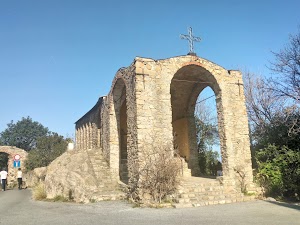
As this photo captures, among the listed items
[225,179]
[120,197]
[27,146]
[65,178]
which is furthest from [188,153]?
[27,146]

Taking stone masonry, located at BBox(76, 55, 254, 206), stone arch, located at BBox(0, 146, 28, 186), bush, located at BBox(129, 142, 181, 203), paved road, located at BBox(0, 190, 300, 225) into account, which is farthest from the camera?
stone arch, located at BBox(0, 146, 28, 186)

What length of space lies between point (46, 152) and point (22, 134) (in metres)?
21.1

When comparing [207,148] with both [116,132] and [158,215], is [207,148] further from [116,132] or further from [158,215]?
[158,215]

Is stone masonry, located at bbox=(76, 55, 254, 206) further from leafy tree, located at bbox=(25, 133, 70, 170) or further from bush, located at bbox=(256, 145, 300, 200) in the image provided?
leafy tree, located at bbox=(25, 133, 70, 170)

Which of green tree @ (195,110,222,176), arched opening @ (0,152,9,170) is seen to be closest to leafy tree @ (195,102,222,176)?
green tree @ (195,110,222,176)

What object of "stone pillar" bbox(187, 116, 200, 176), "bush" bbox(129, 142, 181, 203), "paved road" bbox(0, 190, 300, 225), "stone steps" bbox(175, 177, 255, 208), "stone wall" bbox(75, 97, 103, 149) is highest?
"stone wall" bbox(75, 97, 103, 149)

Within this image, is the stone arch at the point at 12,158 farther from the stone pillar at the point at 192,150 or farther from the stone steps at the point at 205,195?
the stone steps at the point at 205,195

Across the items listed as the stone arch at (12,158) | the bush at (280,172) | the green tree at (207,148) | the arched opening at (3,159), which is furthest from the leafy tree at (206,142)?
the arched opening at (3,159)

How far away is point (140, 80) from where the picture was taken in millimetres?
10570

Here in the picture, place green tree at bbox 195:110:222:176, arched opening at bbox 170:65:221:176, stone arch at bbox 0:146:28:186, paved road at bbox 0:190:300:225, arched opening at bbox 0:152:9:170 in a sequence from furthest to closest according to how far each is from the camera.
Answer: arched opening at bbox 0:152:9:170 < stone arch at bbox 0:146:28:186 < green tree at bbox 195:110:222:176 < arched opening at bbox 170:65:221:176 < paved road at bbox 0:190:300:225

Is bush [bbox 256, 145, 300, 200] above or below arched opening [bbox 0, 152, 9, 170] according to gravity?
below

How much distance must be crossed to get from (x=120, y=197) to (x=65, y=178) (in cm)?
244

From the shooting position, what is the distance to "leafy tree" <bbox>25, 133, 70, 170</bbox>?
23.8 m

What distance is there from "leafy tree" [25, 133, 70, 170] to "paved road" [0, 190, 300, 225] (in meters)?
15.4
